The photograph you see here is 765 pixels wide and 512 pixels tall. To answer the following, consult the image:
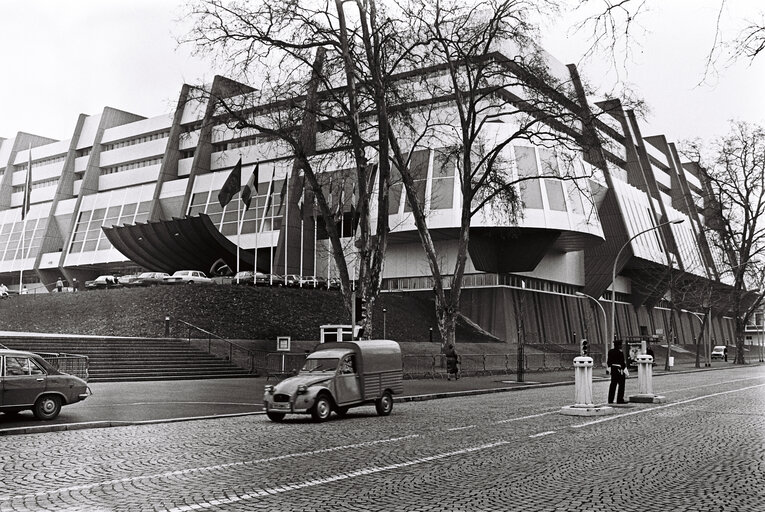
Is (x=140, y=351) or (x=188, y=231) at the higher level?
(x=188, y=231)

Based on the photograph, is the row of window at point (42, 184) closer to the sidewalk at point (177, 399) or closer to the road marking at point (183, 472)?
the sidewalk at point (177, 399)

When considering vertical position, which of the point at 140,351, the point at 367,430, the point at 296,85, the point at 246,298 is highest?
the point at 296,85

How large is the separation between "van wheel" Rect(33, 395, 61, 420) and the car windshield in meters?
5.53

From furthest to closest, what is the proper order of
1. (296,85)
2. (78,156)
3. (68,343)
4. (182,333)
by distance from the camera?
(78,156) < (182,333) < (68,343) < (296,85)

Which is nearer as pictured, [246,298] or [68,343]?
[68,343]

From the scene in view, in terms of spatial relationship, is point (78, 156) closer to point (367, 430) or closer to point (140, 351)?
point (140, 351)

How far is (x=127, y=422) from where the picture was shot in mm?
15648

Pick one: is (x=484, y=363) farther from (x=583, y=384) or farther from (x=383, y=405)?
(x=383, y=405)

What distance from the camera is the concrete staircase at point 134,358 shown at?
98.7 feet

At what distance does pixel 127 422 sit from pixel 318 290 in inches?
1354

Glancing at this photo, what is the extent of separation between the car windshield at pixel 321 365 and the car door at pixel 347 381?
0.55 feet

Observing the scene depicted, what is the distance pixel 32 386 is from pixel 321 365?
248 inches

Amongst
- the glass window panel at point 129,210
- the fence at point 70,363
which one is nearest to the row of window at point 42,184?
the glass window panel at point 129,210

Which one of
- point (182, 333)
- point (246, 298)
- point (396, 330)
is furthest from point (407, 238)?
point (182, 333)
